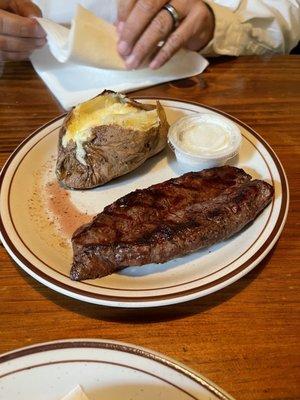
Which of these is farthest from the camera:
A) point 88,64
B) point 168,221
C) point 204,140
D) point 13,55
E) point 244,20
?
point 244,20

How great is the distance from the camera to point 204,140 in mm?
1326

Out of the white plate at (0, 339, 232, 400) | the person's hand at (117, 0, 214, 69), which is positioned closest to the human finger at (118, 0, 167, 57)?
the person's hand at (117, 0, 214, 69)

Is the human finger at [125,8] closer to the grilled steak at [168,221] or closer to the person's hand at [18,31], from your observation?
the person's hand at [18,31]

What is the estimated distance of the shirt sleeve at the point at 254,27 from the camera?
72.4 inches

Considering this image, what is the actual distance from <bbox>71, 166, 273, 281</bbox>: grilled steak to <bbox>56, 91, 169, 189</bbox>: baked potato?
6.9 inches

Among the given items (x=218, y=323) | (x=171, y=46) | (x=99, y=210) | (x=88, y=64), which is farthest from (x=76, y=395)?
(x=171, y=46)

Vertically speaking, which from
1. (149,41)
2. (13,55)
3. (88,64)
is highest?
(149,41)

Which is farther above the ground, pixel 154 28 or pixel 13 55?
pixel 154 28

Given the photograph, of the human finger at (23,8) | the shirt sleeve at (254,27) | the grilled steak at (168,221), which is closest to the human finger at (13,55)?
the human finger at (23,8)

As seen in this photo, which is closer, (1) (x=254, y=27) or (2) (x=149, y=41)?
(2) (x=149, y=41)

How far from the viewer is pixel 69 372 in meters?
0.71

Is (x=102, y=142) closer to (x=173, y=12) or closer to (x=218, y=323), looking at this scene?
(x=218, y=323)

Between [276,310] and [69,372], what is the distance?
1.44 feet

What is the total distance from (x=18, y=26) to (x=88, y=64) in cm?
27
